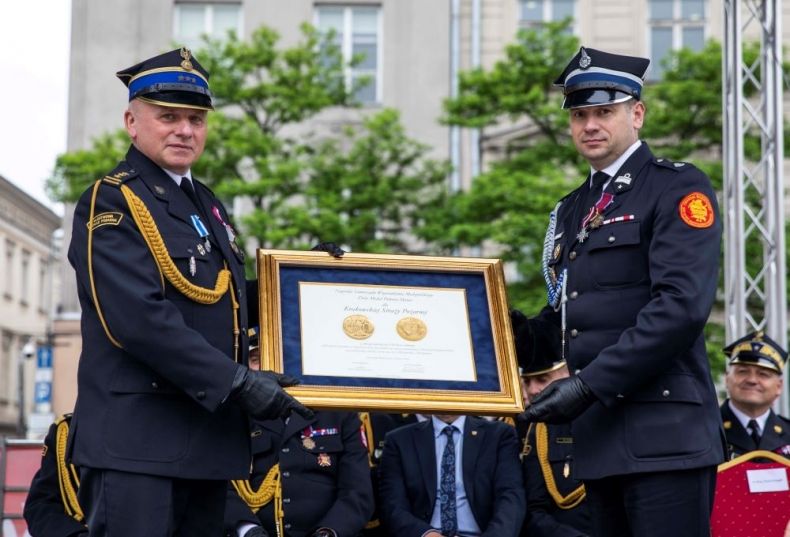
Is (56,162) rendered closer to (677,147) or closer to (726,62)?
(677,147)

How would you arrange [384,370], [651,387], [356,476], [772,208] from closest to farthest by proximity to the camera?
[651,387], [384,370], [356,476], [772,208]

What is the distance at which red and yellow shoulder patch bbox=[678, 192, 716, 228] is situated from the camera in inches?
181

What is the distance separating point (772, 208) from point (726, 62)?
1270 millimetres

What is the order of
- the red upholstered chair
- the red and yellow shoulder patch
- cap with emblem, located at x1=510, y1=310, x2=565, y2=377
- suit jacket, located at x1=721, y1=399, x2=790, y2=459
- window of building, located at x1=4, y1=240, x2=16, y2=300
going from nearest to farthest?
the red and yellow shoulder patch, cap with emblem, located at x1=510, y1=310, x2=565, y2=377, the red upholstered chair, suit jacket, located at x1=721, y1=399, x2=790, y2=459, window of building, located at x1=4, y1=240, x2=16, y2=300

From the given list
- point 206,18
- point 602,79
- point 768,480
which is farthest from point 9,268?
point 602,79

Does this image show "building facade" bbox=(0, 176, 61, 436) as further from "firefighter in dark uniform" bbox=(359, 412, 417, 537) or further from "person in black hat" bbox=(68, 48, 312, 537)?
"person in black hat" bbox=(68, 48, 312, 537)

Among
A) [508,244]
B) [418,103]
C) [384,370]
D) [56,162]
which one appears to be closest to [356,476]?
[384,370]

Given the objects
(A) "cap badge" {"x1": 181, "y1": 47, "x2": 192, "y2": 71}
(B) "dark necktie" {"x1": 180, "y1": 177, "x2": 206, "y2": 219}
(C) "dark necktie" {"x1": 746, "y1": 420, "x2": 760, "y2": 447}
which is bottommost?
(C) "dark necktie" {"x1": 746, "y1": 420, "x2": 760, "y2": 447}

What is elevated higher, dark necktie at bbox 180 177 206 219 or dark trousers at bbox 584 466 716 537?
dark necktie at bbox 180 177 206 219

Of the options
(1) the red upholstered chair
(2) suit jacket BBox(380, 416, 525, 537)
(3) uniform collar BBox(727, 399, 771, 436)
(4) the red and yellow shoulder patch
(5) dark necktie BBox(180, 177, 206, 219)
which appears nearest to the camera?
(4) the red and yellow shoulder patch

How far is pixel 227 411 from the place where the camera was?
15.6 ft

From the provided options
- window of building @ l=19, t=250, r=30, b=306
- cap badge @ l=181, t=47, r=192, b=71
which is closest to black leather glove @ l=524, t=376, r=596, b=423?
cap badge @ l=181, t=47, r=192, b=71

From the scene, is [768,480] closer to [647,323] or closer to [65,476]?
[647,323]

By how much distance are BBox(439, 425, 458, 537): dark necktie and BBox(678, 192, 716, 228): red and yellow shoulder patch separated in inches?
133
